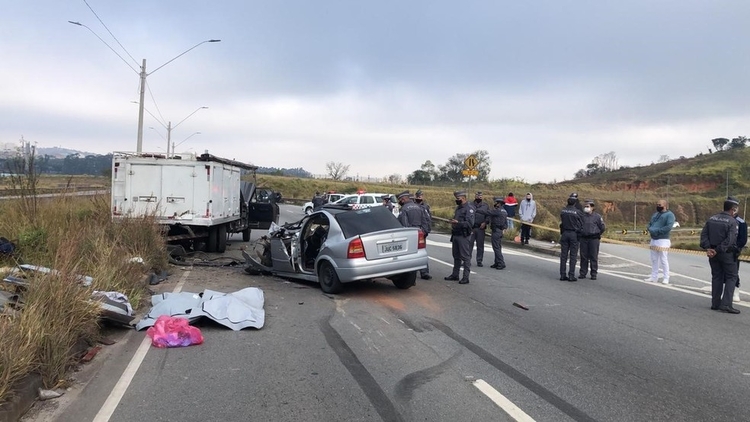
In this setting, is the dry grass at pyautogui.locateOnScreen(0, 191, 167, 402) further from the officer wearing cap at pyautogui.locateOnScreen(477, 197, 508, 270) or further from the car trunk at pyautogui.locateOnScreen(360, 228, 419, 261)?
the officer wearing cap at pyautogui.locateOnScreen(477, 197, 508, 270)

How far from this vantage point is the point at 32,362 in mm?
4852

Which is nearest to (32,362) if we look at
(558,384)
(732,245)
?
(558,384)

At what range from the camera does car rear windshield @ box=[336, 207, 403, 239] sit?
9609 millimetres

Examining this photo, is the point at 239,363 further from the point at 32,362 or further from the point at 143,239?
the point at 143,239

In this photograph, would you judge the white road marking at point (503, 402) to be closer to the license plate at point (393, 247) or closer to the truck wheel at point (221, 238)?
the license plate at point (393, 247)

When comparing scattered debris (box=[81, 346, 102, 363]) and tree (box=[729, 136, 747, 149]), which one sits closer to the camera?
scattered debris (box=[81, 346, 102, 363])

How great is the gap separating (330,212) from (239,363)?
15.1ft

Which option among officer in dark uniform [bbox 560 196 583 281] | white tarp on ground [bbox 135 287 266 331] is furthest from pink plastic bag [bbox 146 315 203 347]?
officer in dark uniform [bbox 560 196 583 281]

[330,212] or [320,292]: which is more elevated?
[330,212]

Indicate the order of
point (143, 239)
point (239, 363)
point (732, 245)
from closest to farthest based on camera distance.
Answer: point (239, 363) < point (732, 245) < point (143, 239)

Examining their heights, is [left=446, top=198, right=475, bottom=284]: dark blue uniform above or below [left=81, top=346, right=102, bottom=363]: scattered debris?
above

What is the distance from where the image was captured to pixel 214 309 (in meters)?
7.55

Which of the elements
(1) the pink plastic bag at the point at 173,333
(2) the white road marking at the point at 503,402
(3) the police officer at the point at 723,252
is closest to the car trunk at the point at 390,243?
(1) the pink plastic bag at the point at 173,333

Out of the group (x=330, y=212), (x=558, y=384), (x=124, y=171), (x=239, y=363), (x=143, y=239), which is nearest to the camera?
(x=558, y=384)
